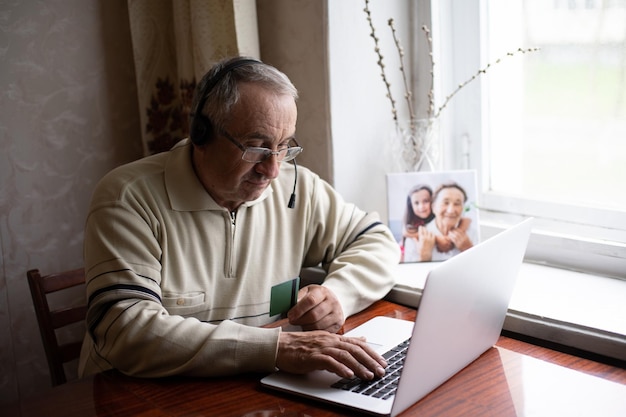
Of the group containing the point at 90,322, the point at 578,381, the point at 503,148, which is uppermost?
the point at 503,148

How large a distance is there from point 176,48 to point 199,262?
946 millimetres

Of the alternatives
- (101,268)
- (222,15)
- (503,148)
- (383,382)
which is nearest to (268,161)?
(101,268)

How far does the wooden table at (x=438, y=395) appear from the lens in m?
1.25

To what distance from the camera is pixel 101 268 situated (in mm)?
1512

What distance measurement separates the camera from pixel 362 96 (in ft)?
7.23

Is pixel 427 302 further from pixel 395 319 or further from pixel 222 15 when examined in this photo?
pixel 222 15

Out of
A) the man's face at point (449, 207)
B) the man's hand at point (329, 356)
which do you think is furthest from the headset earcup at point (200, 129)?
the man's face at point (449, 207)

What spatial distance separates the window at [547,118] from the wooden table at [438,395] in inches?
24.6

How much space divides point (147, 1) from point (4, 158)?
66cm

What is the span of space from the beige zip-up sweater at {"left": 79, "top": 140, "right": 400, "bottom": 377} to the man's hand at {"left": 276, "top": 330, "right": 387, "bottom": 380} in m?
0.03

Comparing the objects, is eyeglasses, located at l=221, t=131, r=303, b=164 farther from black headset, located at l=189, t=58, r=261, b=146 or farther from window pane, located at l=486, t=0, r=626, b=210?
window pane, located at l=486, t=0, r=626, b=210

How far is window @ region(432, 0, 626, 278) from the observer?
6.25 ft

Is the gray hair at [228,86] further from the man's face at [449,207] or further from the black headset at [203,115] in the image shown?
the man's face at [449,207]

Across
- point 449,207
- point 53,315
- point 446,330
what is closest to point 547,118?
point 449,207
